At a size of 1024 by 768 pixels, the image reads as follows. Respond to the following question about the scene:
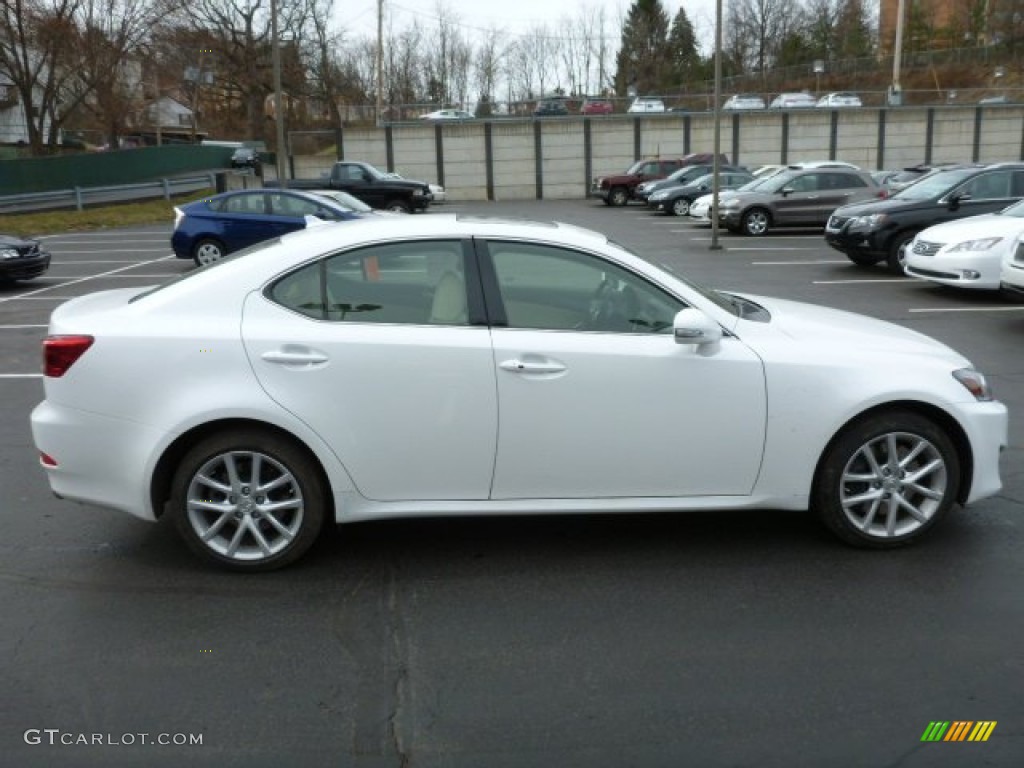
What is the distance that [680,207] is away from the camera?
30.6 m

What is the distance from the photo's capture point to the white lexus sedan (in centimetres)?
412

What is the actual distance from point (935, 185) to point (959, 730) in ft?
45.4

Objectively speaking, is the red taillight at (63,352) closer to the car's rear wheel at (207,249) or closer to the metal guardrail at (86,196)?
the car's rear wheel at (207,249)

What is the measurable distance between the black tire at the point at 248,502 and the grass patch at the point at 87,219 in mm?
24950

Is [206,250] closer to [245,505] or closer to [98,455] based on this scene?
[98,455]

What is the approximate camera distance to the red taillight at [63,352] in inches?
164

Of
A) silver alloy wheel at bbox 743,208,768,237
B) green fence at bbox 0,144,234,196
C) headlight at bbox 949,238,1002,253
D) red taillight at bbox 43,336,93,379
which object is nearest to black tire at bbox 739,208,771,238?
silver alloy wheel at bbox 743,208,768,237

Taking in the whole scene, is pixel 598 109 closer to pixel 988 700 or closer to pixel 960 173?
pixel 960 173

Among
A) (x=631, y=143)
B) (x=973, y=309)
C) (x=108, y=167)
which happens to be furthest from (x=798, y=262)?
(x=108, y=167)

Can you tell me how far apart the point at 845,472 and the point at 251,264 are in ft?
9.38

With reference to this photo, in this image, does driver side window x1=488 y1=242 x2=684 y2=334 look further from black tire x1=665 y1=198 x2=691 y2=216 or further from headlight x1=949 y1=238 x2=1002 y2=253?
black tire x1=665 y1=198 x2=691 y2=216

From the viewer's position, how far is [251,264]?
4.32 meters

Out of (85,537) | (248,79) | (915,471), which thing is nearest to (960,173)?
(915,471)

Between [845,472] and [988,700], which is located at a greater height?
[845,472]
